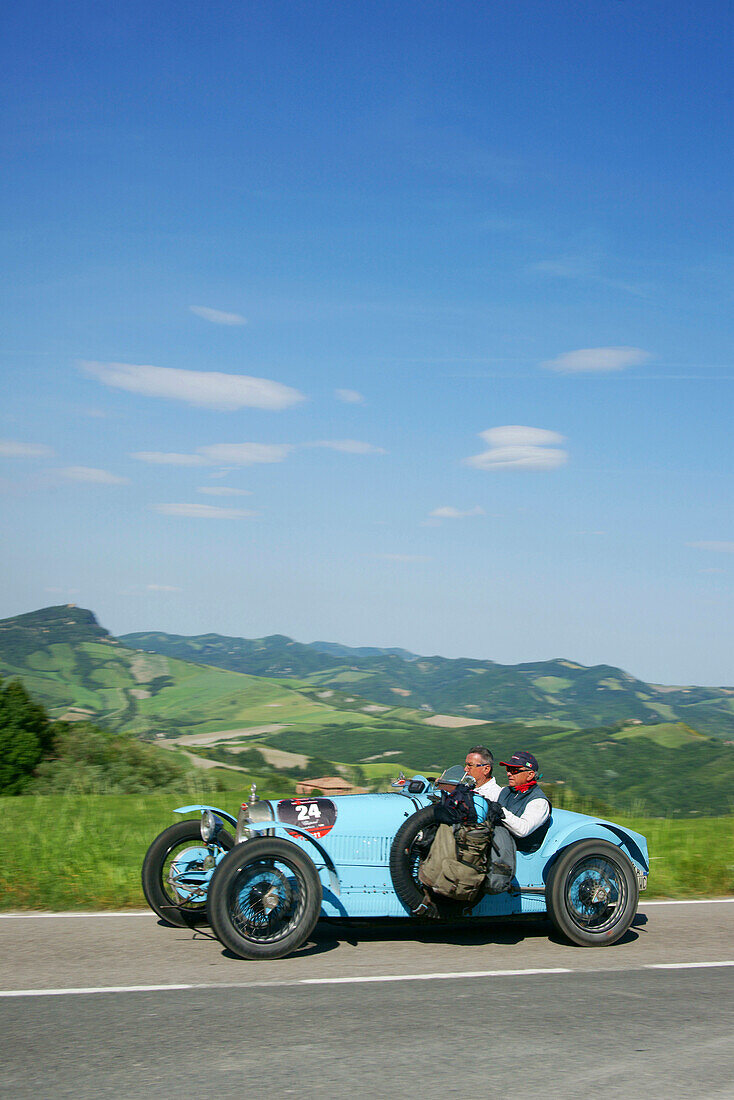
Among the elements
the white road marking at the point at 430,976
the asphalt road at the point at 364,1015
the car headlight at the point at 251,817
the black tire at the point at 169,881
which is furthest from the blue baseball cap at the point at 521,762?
the black tire at the point at 169,881

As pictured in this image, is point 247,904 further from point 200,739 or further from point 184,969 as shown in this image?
point 200,739

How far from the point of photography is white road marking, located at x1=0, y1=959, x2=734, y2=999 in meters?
6.27

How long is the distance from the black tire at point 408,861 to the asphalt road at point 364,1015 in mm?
417

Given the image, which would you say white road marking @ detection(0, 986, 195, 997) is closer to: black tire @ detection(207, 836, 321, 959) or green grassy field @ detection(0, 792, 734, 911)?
black tire @ detection(207, 836, 321, 959)

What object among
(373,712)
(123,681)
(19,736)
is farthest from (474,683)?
(19,736)

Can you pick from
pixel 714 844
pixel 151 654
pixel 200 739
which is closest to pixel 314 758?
pixel 200 739

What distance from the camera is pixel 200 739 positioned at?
3203cm

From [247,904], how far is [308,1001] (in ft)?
4.01

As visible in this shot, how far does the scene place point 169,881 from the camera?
8.21 metres

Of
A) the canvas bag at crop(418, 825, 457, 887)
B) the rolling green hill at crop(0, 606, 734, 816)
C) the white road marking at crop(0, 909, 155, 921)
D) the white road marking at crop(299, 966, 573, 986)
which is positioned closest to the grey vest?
the canvas bag at crop(418, 825, 457, 887)

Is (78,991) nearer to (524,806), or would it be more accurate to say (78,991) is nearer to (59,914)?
(59,914)

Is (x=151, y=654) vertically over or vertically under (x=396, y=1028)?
over

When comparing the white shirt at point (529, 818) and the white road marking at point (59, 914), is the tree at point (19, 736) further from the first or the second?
the white shirt at point (529, 818)

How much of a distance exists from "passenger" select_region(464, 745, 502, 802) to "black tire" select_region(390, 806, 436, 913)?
90 centimetres
